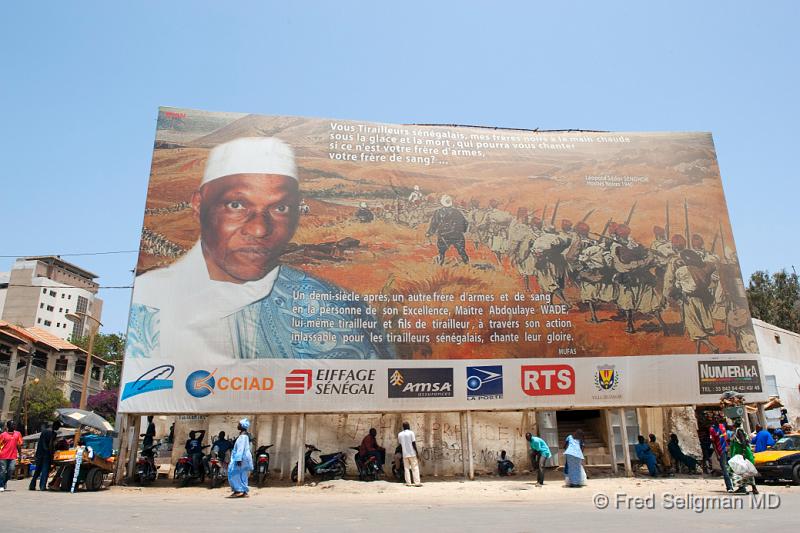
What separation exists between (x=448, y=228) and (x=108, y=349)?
49931mm

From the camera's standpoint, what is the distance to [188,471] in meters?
13.3

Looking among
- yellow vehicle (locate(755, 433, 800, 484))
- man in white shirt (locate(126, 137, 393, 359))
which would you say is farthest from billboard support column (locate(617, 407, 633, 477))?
man in white shirt (locate(126, 137, 393, 359))

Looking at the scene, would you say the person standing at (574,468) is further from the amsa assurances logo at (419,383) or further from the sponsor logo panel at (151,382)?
the sponsor logo panel at (151,382)

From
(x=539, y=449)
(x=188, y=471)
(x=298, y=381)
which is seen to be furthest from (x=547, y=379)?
(x=188, y=471)

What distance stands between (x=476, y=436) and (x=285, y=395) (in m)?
5.41

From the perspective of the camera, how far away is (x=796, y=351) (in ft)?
81.1

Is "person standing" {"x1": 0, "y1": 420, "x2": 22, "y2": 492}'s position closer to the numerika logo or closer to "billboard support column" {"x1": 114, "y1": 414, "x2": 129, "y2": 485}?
"billboard support column" {"x1": 114, "y1": 414, "x2": 129, "y2": 485}

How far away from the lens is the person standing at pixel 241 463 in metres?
10.8

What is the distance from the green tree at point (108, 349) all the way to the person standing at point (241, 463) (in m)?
47.2

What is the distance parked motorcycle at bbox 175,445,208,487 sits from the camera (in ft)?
43.4

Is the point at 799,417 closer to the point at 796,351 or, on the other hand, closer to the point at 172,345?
the point at 796,351

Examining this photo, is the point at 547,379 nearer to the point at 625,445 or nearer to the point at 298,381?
the point at 625,445

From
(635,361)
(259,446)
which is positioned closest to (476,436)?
(635,361)

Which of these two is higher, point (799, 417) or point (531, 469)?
point (799, 417)
